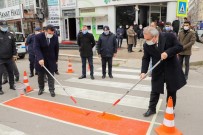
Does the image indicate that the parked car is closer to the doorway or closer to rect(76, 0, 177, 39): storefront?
rect(76, 0, 177, 39): storefront

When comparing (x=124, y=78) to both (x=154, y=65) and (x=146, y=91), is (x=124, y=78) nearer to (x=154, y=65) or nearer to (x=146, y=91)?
(x=146, y=91)

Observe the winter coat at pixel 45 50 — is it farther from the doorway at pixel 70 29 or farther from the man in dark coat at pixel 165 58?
the doorway at pixel 70 29

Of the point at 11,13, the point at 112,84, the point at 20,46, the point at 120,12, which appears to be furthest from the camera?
the point at 11,13

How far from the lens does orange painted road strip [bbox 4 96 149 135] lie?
429 centimetres

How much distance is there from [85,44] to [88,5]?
42.8 feet

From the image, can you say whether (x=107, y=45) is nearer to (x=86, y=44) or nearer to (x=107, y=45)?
(x=107, y=45)

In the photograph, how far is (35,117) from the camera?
16.3 ft

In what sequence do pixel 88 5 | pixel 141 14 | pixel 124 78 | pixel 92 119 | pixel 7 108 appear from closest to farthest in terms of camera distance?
pixel 92 119 → pixel 7 108 → pixel 124 78 → pixel 141 14 → pixel 88 5

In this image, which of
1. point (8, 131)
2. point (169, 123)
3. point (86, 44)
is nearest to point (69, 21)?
point (86, 44)

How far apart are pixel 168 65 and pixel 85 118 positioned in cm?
204

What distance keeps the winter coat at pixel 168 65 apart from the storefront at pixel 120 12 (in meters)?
13.0

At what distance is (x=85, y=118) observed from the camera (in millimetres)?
4828

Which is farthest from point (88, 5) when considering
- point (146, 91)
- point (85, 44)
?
point (146, 91)

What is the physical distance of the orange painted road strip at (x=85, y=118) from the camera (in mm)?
4285
